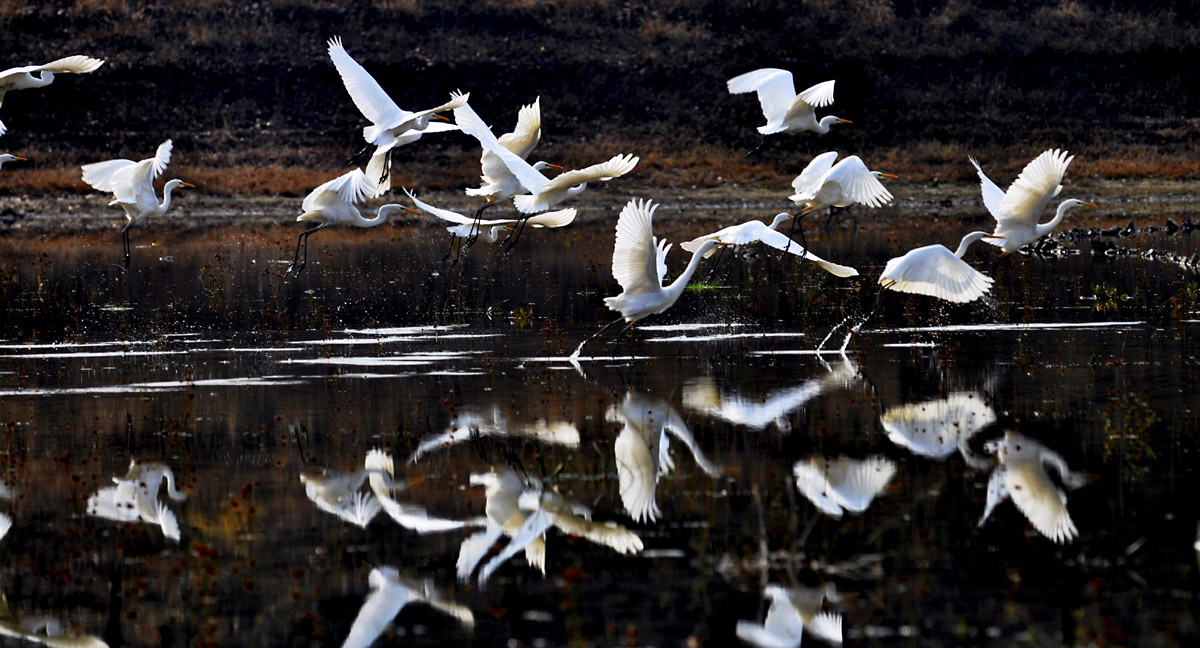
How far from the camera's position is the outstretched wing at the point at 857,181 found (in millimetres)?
15891

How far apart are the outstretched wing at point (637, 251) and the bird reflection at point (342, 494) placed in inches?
121

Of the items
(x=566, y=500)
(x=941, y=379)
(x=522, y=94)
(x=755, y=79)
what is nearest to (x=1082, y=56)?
(x=522, y=94)

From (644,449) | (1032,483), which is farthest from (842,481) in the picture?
(644,449)

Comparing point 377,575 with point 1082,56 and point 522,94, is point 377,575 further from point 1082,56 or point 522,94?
point 1082,56

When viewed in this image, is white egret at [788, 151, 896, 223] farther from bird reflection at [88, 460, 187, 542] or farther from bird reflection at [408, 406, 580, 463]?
bird reflection at [88, 460, 187, 542]

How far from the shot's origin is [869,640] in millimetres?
6059

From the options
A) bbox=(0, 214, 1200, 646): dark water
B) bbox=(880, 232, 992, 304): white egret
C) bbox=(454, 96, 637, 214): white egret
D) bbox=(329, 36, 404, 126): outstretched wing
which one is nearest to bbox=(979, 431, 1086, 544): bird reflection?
bbox=(0, 214, 1200, 646): dark water

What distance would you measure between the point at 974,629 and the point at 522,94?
1762 inches

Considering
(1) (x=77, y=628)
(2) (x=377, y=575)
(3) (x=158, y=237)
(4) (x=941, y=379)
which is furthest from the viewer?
(3) (x=158, y=237)

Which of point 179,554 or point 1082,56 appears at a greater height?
point 179,554

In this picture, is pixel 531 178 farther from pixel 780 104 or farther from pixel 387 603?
pixel 387 603

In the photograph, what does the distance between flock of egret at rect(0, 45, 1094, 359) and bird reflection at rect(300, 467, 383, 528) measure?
3.26 m

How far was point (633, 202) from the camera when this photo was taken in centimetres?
1104

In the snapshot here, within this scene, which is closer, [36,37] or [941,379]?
[941,379]
